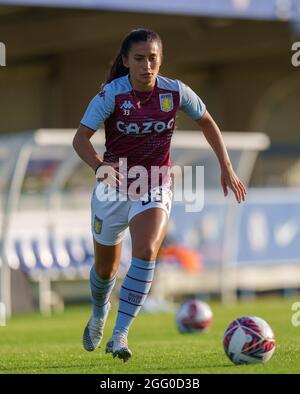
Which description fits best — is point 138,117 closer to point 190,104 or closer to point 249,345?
point 190,104

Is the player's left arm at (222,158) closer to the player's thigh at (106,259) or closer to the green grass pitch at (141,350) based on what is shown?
the player's thigh at (106,259)

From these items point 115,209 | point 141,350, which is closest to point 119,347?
point 115,209

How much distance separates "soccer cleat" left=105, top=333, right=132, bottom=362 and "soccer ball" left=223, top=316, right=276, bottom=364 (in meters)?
0.70

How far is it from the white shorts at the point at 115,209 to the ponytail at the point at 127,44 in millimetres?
823

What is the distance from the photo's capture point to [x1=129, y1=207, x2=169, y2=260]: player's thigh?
7797mm

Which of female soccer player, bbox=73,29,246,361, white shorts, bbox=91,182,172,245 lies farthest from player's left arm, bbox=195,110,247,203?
white shorts, bbox=91,182,172,245

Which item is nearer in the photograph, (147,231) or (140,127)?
(147,231)

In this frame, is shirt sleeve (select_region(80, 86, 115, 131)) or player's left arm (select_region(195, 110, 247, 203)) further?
player's left arm (select_region(195, 110, 247, 203))

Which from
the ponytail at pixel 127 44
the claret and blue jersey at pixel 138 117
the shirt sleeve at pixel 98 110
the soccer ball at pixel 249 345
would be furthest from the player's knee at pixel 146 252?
the ponytail at pixel 127 44

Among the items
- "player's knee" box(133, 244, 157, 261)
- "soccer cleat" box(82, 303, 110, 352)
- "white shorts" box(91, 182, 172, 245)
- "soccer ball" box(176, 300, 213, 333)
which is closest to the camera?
"player's knee" box(133, 244, 157, 261)

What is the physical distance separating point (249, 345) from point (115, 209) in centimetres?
136

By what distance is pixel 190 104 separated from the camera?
324 inches

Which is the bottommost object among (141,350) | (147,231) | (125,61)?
(141,350)

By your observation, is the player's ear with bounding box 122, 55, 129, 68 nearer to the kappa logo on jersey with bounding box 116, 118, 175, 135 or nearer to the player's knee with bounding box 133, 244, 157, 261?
the kappa logo on jersey with bounding box 116, 118, 175, 135
